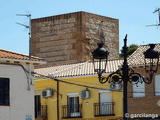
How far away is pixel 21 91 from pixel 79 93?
7527 mm

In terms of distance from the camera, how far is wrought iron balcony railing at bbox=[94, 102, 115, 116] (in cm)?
3247

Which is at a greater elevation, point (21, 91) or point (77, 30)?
point (77, 30)

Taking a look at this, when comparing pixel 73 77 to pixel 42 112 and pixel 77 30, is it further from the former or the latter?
pixel 77 30

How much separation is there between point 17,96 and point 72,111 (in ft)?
24.7

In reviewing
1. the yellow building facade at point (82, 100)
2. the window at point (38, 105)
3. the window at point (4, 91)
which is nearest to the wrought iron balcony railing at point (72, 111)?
the yellow building facade at point (82, 100)

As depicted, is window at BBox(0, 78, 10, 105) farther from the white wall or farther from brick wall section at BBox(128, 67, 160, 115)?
brick wall section at BBox(128, 67, 160, 115)

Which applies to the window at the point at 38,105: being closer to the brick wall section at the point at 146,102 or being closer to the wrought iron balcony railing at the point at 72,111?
the wrought iron balcony railing at the point at 72,111

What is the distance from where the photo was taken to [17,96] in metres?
26.8

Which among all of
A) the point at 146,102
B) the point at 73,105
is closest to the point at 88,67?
the point at 73,105

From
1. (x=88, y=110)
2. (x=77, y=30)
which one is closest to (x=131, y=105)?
(x=88, y=110)

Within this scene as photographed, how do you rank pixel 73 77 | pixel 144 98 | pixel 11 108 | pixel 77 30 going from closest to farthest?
pixel 11 108 < pixel 144 98 < pixel 73 77 < pixel 77 30

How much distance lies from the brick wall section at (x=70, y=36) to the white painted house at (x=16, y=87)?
59.4ft

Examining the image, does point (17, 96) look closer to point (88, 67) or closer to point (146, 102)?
point (146, 102)

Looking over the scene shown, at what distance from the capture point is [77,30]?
153 feet
